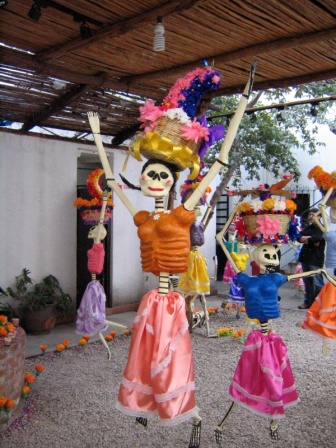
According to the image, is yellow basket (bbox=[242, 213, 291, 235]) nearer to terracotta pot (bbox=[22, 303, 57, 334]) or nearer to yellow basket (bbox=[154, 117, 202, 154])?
yellow basket (bbox=[154, 117, 202, 154])

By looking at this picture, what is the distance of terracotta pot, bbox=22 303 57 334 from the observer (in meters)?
6.08

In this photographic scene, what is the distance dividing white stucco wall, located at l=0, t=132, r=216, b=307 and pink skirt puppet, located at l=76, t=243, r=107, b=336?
1647 millimetres

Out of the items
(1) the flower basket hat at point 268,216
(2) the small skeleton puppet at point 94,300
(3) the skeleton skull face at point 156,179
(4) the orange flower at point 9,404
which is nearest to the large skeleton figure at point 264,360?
(1) the flower basket hat at point 268,216

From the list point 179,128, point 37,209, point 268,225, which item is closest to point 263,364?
point 268,225

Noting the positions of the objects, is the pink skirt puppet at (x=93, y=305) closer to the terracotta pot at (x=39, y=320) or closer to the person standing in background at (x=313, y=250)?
the terracotta pot at (x=39, y=320)

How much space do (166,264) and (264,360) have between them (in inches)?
36.9

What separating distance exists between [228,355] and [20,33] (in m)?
3.92

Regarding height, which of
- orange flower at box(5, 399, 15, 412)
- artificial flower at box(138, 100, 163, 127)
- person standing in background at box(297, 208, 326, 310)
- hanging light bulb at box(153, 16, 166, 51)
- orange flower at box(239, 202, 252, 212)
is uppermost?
hanging light bulb at box(153, 16, 166, 51)

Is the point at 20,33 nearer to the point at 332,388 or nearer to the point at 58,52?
the point at 58,52

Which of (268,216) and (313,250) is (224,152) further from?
(313,250)

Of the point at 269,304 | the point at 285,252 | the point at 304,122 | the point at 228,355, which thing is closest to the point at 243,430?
the point at 269,304

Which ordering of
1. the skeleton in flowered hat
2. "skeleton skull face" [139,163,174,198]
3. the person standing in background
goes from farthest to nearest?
the person standing in background
the skeleton in flowered hat
"skeleton skull face" [139,163,174,198]

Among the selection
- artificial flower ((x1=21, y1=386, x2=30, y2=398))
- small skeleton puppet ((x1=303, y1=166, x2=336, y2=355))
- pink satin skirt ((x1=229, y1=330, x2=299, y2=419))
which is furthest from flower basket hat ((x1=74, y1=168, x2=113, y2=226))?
pink satin skirt ((x1=229, y1=330, x2=299, y2=419))

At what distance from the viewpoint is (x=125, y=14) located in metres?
3.50
